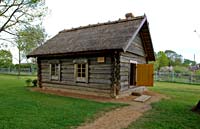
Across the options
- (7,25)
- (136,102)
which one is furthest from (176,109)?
(7,25)

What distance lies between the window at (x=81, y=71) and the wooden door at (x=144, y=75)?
12.4 feet

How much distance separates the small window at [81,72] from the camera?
1452cm

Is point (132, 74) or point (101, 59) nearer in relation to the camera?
point (101, 59)

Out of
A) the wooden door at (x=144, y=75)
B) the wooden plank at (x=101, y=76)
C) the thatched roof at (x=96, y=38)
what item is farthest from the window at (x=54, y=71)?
the wooden door at (x=144, y=75)

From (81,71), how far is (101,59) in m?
2.12

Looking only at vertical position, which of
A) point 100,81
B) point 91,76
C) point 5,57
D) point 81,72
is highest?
point 5,57

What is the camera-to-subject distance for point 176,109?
10.0 m

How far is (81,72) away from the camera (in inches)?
590

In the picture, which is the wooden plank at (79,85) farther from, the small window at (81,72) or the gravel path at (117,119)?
the gravel path at (117,119)

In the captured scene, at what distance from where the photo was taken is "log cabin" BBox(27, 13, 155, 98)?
521 inches

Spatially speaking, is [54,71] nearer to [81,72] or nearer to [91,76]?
[81,72]

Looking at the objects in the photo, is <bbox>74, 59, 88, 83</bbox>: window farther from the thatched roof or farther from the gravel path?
the gravel path

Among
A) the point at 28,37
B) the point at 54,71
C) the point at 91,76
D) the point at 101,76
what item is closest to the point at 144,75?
the point at 101,76

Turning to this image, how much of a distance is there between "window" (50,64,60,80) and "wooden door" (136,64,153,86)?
5993 millimetres
